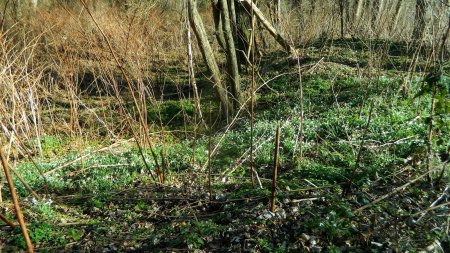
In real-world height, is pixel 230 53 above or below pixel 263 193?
above

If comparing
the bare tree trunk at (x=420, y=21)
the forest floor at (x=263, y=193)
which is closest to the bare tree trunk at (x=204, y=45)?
the forest floor at (x=263, y=193)

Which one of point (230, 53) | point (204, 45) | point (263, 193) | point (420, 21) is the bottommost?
point (263, 193)

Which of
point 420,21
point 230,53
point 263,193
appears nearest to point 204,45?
point 230,53

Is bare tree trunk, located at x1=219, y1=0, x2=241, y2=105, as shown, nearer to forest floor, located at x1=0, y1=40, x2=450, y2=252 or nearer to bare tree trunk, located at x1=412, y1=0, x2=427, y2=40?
forest floor, located at x1=0, y1=40, x2=450, y2=252

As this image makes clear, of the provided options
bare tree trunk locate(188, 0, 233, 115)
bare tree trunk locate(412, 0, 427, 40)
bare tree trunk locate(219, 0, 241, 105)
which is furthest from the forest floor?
bare tree trunk locate(219, 0, 241, 105)

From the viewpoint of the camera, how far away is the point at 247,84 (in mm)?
10109

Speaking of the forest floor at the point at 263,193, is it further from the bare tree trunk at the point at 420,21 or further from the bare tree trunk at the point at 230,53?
the bare tree trunk at the point at 230,53

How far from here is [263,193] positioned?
4277 mm

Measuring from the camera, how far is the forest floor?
12.0ft

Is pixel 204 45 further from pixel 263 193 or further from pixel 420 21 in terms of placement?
pixel 263 193

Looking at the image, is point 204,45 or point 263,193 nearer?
point 263,193

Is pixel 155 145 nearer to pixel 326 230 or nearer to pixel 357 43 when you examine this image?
pixel 326 230

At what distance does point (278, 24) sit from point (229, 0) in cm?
130

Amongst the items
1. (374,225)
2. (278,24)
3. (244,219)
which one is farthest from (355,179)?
(278,24)
